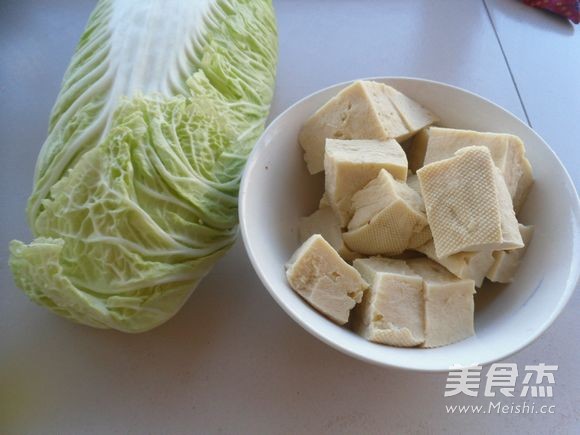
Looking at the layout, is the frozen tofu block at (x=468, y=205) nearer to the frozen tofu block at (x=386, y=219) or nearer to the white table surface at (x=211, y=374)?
the frozen tofu block at (x=386, y=219)

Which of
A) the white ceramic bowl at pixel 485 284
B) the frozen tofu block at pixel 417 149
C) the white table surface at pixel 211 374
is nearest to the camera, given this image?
the white ceramic bowl at pixel 485 284

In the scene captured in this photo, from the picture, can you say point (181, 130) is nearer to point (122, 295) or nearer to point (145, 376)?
point (122, 295)

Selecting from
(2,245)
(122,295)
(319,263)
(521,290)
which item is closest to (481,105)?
(521,290)

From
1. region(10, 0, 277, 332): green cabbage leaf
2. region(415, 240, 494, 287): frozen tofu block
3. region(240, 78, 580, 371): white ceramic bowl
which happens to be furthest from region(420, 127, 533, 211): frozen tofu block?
region(10, 0, 277, 332): green cabbage leaf

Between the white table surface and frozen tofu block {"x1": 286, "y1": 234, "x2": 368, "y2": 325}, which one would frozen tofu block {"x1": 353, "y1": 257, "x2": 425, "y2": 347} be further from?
the white table surface

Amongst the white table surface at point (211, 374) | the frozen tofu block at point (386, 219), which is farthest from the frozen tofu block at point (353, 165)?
the white table surface at point (211, 374)

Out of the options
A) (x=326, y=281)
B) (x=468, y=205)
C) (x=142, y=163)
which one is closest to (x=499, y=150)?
(x=468, y=205)

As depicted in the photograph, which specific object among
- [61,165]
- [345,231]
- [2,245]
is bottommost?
[2,245]
